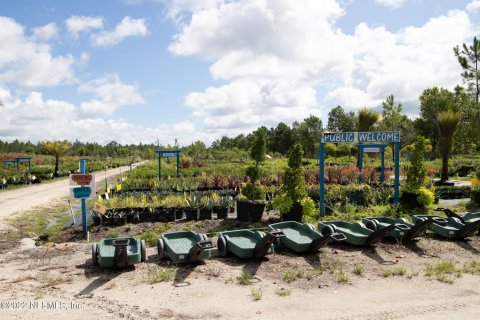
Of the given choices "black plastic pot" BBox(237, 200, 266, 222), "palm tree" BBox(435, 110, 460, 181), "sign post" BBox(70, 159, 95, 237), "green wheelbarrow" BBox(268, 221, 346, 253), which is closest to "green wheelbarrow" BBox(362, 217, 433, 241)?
"green wheelbarrow" BBox(268, 221, 346, 253)

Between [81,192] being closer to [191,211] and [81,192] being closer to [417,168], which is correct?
[191,211]

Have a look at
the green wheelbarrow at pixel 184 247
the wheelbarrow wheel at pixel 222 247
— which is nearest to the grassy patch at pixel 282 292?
the green wheelbarrow at pixel 184 247

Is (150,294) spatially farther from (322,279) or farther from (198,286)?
(322,279)

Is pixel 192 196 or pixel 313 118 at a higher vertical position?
pixel 313 118

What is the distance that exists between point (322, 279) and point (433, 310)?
1.54 m

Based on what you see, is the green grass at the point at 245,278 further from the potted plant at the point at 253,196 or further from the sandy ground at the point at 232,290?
the potted plant at the point at 253,196

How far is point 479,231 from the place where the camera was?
858 centimetres

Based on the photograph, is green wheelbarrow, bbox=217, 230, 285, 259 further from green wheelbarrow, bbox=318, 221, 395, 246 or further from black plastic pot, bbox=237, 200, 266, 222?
black plastic pot, bbox=237, 200, 266, 222

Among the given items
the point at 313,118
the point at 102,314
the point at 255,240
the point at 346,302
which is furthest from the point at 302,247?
the point at 313,118

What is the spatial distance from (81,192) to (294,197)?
461 cm

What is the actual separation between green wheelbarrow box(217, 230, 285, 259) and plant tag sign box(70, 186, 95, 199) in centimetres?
325

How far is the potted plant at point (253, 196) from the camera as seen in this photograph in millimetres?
9820

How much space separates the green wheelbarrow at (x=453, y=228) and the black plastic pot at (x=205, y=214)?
4651 millimetres

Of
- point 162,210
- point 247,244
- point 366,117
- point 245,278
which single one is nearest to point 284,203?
point 247,244
